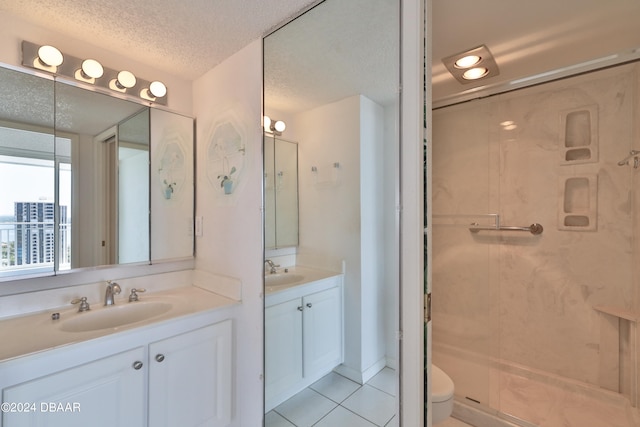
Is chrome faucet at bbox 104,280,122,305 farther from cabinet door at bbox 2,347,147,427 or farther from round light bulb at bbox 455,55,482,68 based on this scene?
round light bulb at bbox 455,55,482,68

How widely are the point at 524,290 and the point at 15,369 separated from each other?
2.87m

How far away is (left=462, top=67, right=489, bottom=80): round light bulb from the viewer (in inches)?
64.8

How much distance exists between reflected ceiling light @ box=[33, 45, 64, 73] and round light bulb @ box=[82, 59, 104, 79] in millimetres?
94

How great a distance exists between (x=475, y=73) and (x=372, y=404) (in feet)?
6.30

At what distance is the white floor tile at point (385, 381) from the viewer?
93 cm

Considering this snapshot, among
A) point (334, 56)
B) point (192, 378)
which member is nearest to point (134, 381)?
point (192, 378)

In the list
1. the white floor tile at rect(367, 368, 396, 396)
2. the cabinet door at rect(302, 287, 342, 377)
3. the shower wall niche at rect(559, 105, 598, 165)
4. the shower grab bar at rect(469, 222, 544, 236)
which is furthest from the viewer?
the shower grab bar at rect(469, 222, 544, 236)

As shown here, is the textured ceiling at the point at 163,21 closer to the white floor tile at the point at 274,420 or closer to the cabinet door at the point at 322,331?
the cabinet door at the point at 322,331

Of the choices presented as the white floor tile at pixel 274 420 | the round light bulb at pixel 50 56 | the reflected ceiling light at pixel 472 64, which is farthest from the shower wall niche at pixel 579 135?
the round light bulb at pixel 50 56

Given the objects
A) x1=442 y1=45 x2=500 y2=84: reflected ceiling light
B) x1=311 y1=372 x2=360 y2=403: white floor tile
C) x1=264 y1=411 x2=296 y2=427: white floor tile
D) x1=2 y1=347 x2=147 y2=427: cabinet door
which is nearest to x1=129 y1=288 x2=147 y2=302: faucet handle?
x1=2 y1=347 x2=147 y2=427: cabinet door

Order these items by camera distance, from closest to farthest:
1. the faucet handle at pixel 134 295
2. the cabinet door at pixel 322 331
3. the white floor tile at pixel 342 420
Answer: the white floor tile at pixel 342 420
the cabinet door at pixel 322 331
the faucet handle at pixel 134 295

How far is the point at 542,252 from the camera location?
1.99m

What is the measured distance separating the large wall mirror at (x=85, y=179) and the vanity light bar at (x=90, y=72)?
67 mm

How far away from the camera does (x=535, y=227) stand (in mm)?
1984
